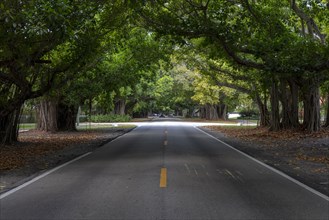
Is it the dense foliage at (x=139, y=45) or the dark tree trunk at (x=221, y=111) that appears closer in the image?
the dense foliage at (x=139, y=45)

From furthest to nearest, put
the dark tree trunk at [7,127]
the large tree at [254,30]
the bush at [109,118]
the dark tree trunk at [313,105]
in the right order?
the bush at [109,118] → the dark tree trunk at [313,105] → the dark tree trunk at [7,127] → the large tree at [254,30]

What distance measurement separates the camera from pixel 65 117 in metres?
33.7

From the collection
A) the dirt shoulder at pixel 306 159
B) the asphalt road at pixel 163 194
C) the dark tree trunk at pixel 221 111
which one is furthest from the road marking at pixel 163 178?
the dark tree trunk at pixel 221 111

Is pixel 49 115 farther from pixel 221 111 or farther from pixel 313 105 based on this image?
pixel 221 111

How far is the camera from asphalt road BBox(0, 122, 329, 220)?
257 inches

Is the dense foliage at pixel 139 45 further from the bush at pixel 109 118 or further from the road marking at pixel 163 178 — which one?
the bush at pixel 109 118

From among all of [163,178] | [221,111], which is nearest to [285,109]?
[163,178]

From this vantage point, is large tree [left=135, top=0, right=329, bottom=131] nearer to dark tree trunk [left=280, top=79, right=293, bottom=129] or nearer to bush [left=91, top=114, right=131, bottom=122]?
dark tree trunk [left=280, top=79, right=293, bottom=129]

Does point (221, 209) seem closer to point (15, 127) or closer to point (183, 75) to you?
point (15, 127)

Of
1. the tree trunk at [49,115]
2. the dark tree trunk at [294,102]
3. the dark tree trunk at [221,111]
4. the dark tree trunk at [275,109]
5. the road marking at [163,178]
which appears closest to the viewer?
the road marking at [163,178]

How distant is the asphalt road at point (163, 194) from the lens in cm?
653

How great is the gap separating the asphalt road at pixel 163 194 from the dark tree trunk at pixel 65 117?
70.7 ft

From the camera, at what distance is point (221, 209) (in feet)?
22.1

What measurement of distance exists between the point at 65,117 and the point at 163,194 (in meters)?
27.0
